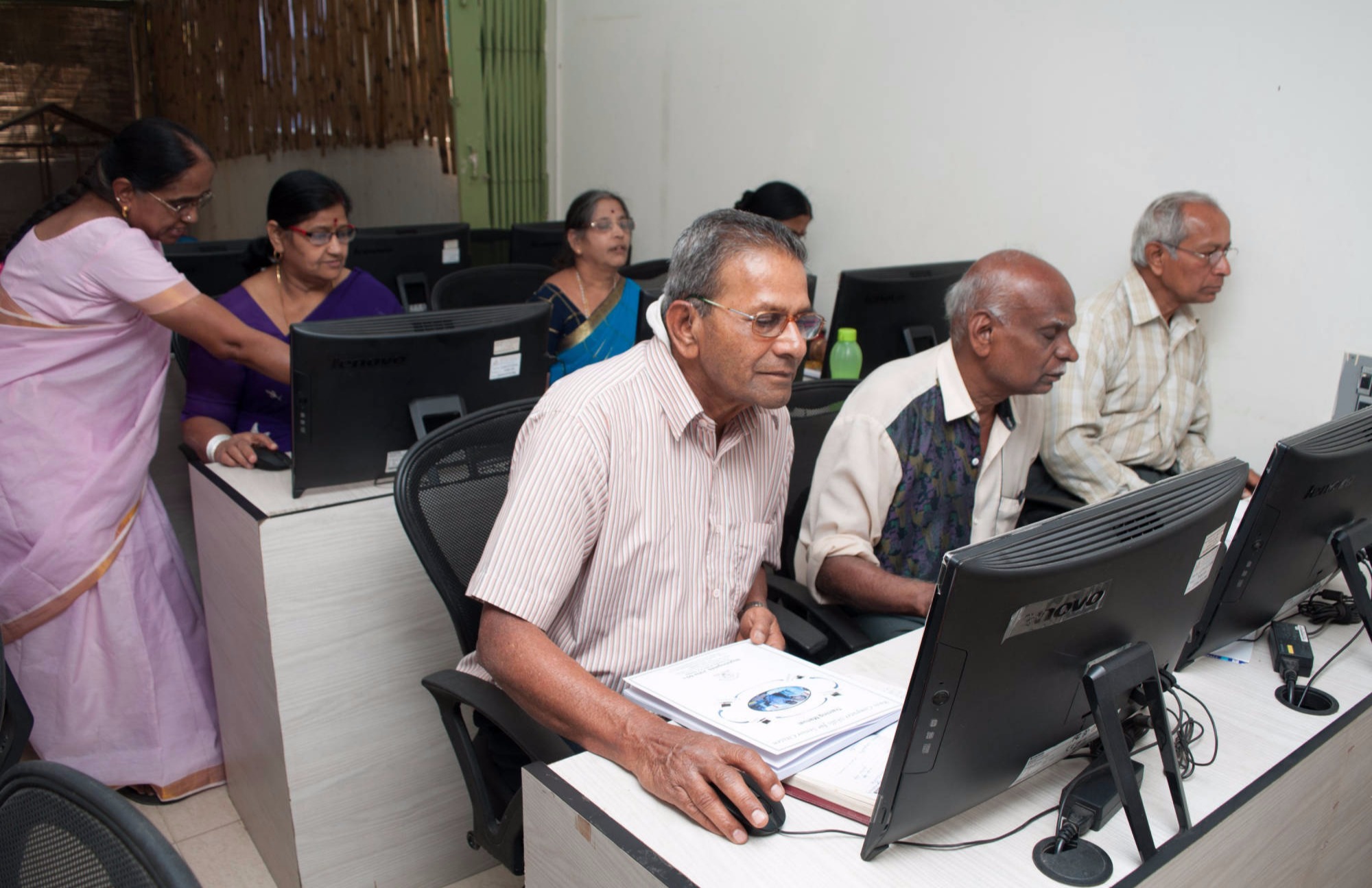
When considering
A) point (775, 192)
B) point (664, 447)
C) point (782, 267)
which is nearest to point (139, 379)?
point (664, 447)

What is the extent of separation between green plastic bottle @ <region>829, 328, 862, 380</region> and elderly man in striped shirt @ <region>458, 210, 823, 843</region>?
40.9 inches

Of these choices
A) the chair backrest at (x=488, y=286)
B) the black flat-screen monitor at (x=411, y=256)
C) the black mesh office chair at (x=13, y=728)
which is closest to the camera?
the black mesh office chair at (x=13, y=728)

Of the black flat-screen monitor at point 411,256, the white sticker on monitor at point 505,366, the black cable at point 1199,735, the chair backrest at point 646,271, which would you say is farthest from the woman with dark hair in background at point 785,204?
the black cable at point 1199,735

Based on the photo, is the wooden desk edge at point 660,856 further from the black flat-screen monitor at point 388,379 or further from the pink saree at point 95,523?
the pink saree at point 95,523

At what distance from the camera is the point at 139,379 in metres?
2.18

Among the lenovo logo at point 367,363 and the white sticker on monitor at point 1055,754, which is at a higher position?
the lenovo logo at point 367,363

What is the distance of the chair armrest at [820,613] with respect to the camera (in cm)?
178

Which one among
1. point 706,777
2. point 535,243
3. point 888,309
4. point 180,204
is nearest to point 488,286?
point 535,243

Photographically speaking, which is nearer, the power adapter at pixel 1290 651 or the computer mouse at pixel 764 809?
the computer mouse at pixel 764 809

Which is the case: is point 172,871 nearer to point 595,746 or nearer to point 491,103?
point 595,746

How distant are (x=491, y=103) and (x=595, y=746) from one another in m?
4.49

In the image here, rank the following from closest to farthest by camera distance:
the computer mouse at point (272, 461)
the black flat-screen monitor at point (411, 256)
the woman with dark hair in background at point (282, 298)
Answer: the computer mouse at point (272, 461)
the woman with dark hair in background at point (282, 298)
the black flat-screen monitor at point (411, 256)

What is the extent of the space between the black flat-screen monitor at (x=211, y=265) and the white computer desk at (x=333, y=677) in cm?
108

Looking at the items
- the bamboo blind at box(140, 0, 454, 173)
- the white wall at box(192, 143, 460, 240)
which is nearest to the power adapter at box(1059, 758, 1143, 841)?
the white wall at box(192, 143, 460, 240)
